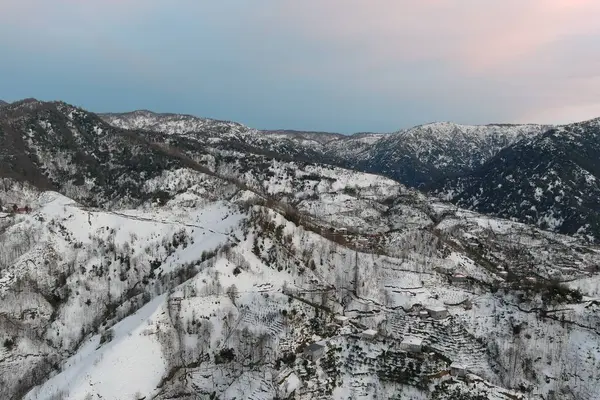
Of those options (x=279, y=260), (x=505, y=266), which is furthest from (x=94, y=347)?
(x=505, y=266)

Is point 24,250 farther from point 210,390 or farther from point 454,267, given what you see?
point 454,267

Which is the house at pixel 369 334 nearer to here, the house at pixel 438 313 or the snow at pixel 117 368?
the house at pixel 438 313

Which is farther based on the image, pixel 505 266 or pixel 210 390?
pixel 505 266

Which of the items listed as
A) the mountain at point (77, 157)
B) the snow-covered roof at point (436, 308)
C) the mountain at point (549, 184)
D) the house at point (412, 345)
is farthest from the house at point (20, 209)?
the mountain at point (549, 184)

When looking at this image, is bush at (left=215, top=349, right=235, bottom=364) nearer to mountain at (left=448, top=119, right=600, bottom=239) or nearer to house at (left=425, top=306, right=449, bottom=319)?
house at (left=425, top=306, right=449, bottom=319)

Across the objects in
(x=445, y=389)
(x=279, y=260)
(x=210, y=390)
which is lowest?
(x=210, y=390)

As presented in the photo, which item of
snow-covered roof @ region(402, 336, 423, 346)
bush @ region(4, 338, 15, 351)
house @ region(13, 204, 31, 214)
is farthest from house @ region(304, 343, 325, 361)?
house @ region(13, 204, 31, 214)
